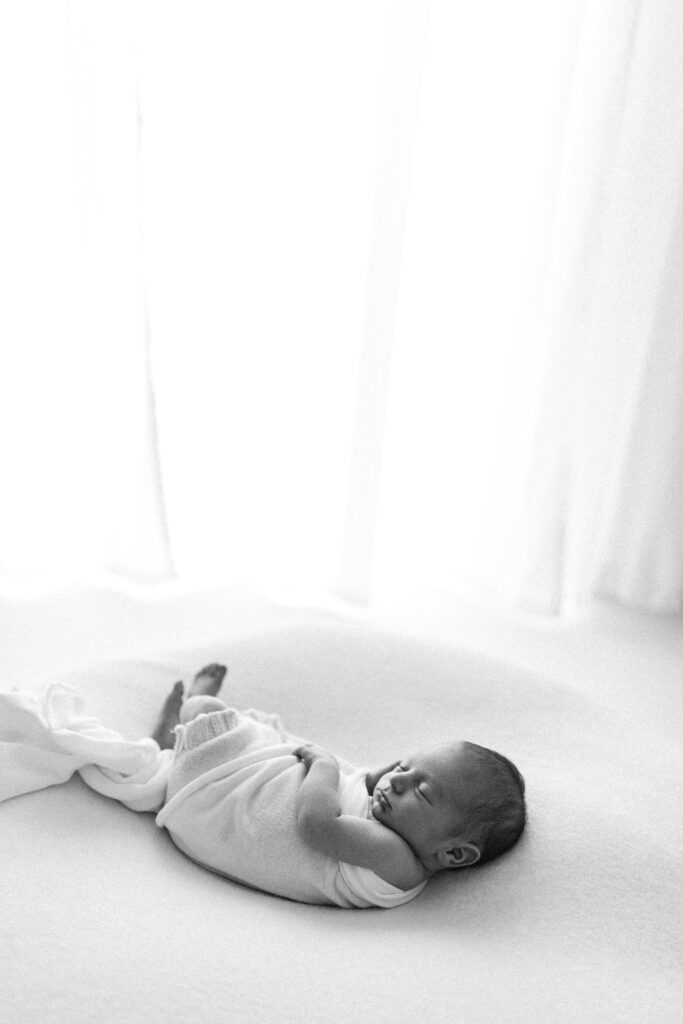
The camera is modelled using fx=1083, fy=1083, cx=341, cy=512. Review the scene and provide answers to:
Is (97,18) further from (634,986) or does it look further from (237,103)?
(634,986)

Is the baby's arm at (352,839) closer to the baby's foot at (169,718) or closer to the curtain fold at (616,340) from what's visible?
the baby's foot at (169,718)

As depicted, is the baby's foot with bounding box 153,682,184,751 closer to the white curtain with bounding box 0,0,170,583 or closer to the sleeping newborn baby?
the sleeping newborn baby

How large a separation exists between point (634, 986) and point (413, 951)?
235 millimetres

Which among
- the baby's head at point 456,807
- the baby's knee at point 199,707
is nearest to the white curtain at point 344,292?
the baby's knee at point 199,707

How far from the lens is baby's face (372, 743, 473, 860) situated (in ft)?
4.30

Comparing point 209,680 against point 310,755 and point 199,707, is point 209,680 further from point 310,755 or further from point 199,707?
point 310,755

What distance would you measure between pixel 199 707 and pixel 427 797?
14.2 inches

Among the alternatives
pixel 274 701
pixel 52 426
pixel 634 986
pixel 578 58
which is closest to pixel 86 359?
pixel 52 426

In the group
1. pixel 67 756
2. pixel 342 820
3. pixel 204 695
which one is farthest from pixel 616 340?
pixel 67 756

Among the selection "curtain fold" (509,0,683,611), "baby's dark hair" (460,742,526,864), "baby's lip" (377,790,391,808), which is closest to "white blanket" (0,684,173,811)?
"baby's lip" (377,790,391,808)

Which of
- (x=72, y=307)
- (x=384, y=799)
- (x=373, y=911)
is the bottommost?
(x=373, y=911)

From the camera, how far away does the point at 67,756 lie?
1387 mm

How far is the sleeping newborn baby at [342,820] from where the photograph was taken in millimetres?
1312

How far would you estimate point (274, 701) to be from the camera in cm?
167
